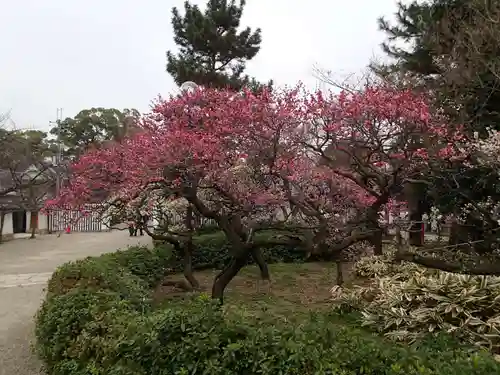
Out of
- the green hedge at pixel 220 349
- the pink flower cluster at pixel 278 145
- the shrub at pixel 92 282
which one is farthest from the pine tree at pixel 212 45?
the green hedge at pixel 220 349

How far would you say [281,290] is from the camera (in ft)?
25.6

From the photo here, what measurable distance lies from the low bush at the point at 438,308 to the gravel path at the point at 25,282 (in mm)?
3706

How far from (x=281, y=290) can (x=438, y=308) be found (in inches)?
128

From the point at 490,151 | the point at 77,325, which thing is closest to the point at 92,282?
the point at 77,325

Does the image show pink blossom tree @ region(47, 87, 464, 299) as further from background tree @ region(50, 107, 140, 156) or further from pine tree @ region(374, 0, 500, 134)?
background tree @ region(50, 107, 140, 156)

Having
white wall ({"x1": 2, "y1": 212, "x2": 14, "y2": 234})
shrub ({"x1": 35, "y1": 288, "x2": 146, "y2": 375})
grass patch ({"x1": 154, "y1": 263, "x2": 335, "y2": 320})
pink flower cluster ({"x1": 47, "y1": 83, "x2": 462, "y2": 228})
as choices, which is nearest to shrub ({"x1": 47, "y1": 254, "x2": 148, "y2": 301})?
shrub ({"x1": 35, "y1": 288, "x2": 146, "y2": 375})

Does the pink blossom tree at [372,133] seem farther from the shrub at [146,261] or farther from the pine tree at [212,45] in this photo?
the pine tree at [212,45]

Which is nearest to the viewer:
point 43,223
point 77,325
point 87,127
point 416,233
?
point 77,325

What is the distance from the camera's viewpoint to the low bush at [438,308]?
14.9 feet

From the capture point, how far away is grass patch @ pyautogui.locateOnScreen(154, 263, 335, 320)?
6.36 metres

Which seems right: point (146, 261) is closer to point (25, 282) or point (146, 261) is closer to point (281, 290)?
point (281, 290)

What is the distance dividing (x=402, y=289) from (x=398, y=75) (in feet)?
21.5

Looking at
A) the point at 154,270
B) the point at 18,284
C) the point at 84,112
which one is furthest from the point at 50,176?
the point at 154,270

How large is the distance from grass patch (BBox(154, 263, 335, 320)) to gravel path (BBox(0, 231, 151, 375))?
74.5 inches
